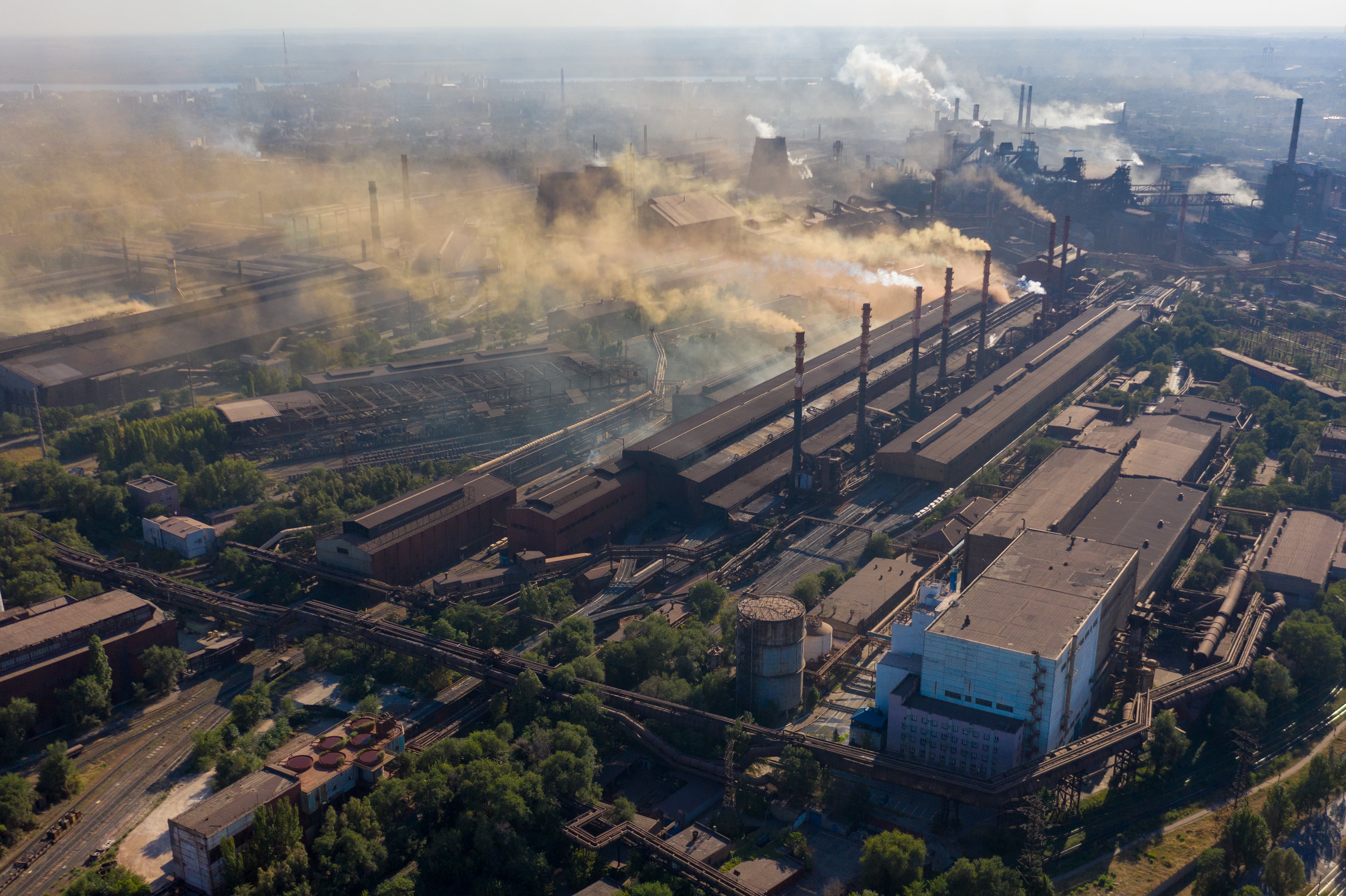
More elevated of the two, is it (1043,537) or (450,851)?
(1043,537)

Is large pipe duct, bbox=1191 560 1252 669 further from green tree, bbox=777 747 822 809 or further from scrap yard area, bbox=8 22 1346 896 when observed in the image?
green tree, bbox=777 747 822 809

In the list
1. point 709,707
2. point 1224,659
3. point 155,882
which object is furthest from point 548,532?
point 1224,659

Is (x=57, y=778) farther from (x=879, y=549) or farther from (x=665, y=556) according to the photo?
(x=879, y=549)

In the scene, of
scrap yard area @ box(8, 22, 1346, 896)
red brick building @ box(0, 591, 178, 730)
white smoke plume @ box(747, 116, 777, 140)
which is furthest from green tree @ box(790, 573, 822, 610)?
white smoke plume @ box(747, 116, 777, 140)

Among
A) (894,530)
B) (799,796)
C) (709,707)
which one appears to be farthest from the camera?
(894,530)

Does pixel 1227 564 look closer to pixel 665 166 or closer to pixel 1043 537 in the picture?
pixel 1043 537

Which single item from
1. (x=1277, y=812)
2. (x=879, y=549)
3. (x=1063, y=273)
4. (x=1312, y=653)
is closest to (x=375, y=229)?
(x=1063, y=273)
